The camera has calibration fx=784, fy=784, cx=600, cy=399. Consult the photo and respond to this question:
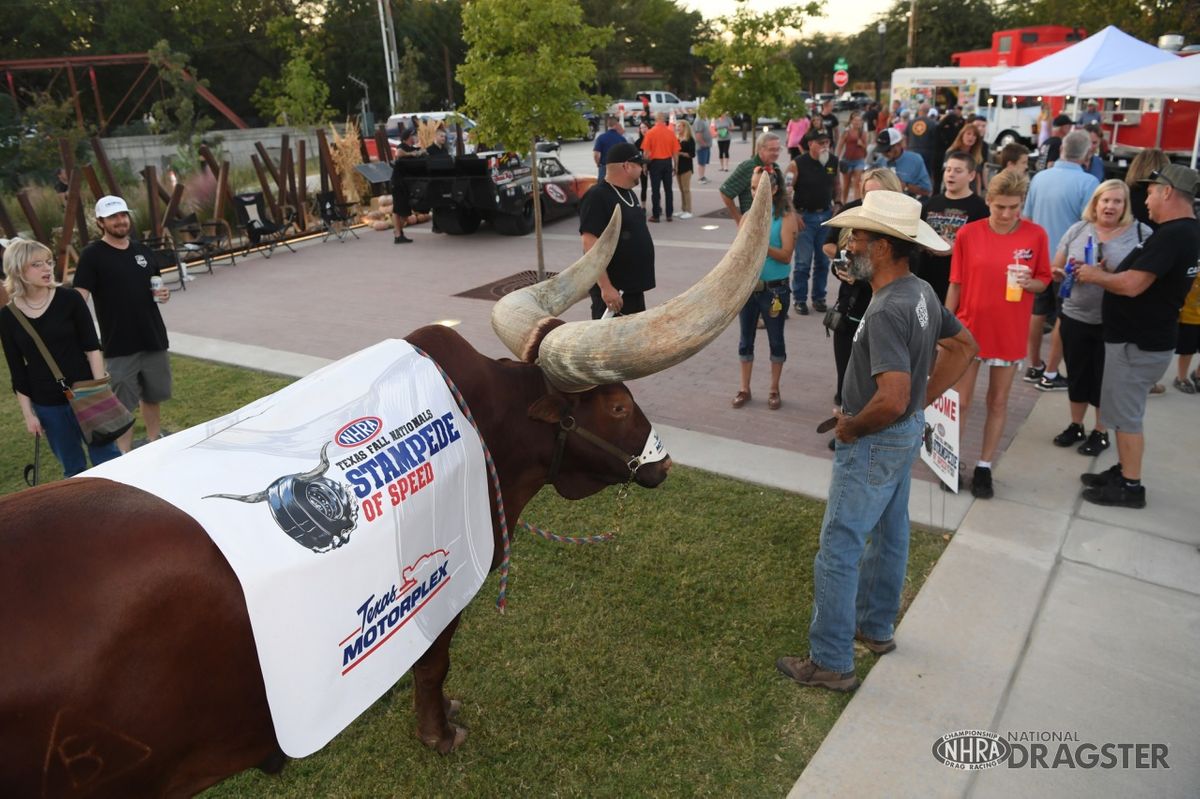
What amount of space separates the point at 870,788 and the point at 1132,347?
Answer: 3369 millimetres

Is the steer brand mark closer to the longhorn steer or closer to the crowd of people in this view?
the longhorn steer

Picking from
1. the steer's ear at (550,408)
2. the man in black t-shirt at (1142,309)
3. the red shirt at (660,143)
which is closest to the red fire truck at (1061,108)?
the red shirt at (660,143)

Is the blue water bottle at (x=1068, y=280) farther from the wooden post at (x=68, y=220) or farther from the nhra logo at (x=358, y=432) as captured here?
the wooden post at (x=68, y=220)

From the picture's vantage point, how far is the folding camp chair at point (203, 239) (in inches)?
523

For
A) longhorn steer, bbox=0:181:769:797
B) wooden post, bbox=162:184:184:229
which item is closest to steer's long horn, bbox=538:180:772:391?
longhorn steer, bbox=0:181:769:797

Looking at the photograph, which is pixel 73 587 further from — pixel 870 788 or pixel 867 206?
pixel 867 206

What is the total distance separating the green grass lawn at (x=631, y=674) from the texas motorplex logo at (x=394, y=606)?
1040mm

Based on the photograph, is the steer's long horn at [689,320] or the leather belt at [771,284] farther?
the leather belt at [771,284]

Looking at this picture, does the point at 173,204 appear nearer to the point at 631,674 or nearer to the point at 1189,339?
the point at 631,674

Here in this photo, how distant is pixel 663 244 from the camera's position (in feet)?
43.9

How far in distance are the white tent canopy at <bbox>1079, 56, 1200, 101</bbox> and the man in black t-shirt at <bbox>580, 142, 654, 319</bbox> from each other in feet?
30.2

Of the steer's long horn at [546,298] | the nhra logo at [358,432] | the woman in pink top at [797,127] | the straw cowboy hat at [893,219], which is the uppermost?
the woman in pink top at [797,127]

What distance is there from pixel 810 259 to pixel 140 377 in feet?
22.6

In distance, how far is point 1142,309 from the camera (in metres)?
4.78
